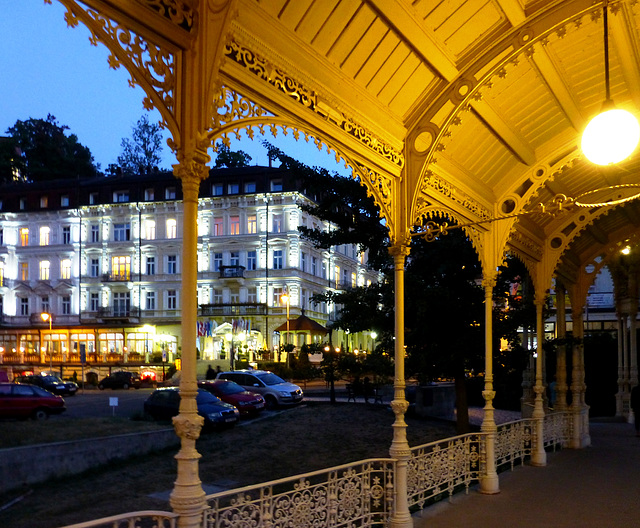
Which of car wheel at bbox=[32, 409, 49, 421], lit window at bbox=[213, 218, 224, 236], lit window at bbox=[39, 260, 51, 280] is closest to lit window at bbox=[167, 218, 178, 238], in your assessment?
lit window at bbox=[213, 218, 224, 236]

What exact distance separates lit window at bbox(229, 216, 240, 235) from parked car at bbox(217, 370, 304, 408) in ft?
88.4

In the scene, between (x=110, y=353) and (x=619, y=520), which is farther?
(x=110, y=353)

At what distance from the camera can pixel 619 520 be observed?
8172 millimetres

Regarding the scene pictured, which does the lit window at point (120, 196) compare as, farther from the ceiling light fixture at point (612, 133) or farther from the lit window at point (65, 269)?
the ceiling light fixture at point (612, 133)

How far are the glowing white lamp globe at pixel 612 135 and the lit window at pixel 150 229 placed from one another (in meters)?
50.8

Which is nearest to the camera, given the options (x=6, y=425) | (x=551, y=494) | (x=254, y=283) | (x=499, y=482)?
(x=551, y=494)

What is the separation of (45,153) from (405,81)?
73.3 metres

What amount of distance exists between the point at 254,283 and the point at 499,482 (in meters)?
41.6

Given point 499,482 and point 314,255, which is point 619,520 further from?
point 314,255

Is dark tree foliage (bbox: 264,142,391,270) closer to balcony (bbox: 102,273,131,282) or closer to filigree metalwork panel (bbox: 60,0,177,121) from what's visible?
filigree metalwork panel (bbox: 60,0,177,121)

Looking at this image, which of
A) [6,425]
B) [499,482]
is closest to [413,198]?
[499,482]

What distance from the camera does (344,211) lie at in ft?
50.8

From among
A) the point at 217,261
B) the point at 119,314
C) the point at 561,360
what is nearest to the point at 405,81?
the point at 561,360

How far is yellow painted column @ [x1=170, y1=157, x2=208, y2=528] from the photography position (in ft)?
15.3
